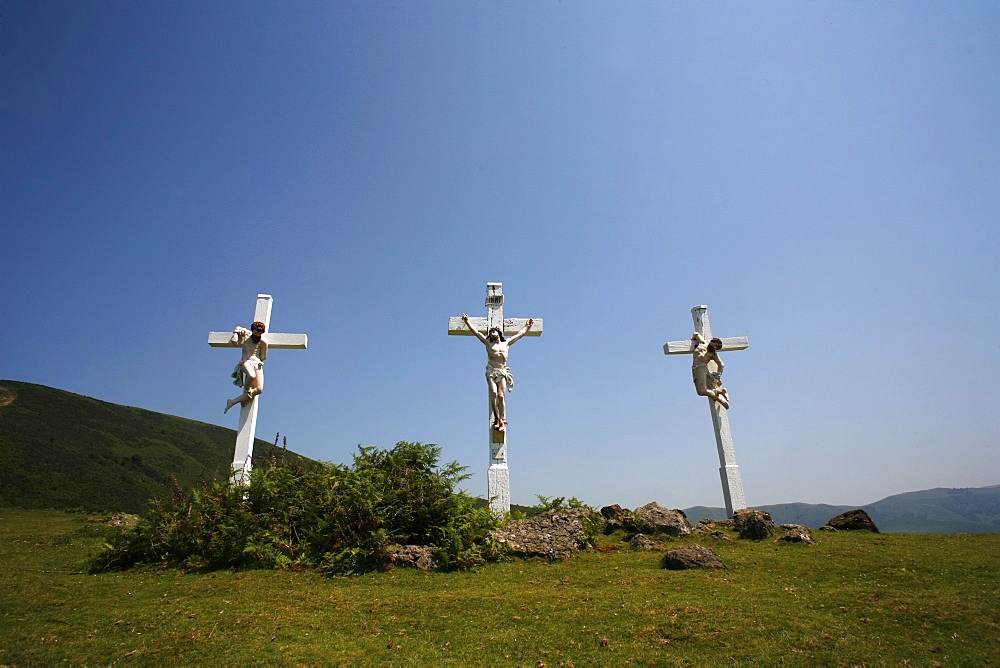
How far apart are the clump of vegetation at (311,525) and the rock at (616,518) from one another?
3.01 m

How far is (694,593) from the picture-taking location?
6176 mm

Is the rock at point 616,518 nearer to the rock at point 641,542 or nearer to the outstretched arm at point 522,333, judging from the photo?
the rock at point 641,542

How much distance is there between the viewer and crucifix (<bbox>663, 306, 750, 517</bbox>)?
12930 millimetres

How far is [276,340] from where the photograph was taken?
13273mm

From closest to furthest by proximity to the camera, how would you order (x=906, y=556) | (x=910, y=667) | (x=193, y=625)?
(x=910, y=667) < (x=193, y=625) < (x=906, y=556)

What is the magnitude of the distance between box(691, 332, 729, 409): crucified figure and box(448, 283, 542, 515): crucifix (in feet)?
14.7

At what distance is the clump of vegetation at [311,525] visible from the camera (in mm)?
7766

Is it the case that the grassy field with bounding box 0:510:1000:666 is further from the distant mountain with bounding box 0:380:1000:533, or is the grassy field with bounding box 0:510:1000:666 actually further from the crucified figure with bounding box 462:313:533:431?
the distant mountain with bounding box 0:380:1000:533

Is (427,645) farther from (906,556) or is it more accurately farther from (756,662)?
(906,556)

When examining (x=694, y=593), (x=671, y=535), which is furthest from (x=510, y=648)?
(x=671, y=535)

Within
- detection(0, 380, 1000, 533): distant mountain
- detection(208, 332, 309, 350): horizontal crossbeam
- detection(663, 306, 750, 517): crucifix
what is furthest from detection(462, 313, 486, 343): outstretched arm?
detection(0, 380, 1000, 533): distant mountain

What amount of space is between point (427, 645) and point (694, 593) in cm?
334

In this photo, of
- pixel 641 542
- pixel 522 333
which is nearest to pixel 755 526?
pixel 641 542

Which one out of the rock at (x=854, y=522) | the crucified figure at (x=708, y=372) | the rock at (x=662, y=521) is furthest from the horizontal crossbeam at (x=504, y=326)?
the rock at (x=854, y=522)
